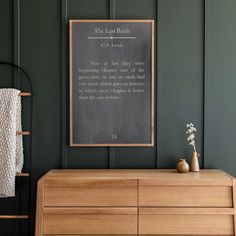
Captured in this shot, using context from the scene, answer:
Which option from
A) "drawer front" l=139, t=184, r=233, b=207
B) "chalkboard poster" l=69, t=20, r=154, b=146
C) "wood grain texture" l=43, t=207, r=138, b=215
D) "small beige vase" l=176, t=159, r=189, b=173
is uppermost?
"chalkboard poster" l=69, t=20, r=154, b=146

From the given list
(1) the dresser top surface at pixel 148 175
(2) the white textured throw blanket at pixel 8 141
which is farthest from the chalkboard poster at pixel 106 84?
A: (2) the white textured throw blanket at pixel 8 141

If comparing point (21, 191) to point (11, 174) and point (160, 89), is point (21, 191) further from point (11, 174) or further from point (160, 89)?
point (160, 89)

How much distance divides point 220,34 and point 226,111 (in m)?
0.75

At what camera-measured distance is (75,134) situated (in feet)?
10.8

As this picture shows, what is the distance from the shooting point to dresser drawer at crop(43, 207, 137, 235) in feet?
9.21

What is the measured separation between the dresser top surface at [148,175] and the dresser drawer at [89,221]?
257mm

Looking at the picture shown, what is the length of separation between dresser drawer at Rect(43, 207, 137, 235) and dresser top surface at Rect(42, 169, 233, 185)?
257 mm

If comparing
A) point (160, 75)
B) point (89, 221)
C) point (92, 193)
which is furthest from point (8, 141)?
point (160, 75)

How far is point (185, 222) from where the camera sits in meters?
2.80

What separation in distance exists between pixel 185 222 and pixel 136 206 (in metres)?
0.42

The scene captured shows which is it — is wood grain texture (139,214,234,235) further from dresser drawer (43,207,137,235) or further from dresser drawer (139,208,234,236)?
dresser drawer (43,207,137,235)

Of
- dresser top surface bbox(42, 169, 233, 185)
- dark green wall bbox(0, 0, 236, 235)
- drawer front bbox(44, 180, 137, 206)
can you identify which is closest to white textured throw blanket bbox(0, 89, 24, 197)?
dark green wall bbox(0, 0, 236, 235)

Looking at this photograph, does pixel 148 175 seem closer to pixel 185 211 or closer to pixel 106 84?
pixel 185 211

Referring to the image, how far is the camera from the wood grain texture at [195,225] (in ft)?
9.17
